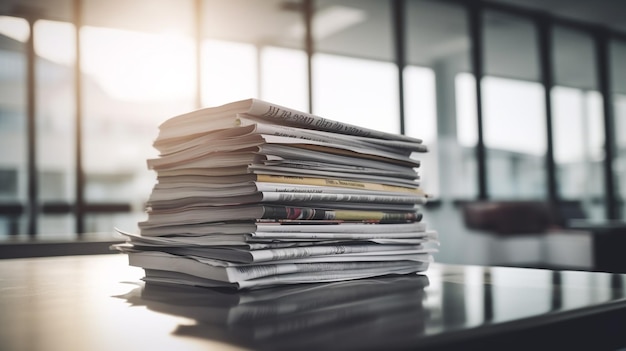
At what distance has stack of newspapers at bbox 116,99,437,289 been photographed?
21.7 inches

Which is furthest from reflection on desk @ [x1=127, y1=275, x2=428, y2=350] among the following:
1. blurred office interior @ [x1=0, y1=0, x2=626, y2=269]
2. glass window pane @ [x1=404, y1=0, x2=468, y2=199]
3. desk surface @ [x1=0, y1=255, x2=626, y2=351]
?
glass window pane @ [x1=404, y1=0, x2=468, y2=199]

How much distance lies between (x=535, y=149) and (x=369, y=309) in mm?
7999

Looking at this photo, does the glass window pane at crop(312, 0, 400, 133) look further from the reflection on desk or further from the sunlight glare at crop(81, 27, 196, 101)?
the reflection on desk

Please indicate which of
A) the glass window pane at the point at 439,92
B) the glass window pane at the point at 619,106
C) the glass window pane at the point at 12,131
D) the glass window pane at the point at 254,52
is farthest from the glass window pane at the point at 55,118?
the glass window pane at the point at 619,106

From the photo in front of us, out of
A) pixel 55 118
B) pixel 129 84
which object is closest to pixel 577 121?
pixel 129 84

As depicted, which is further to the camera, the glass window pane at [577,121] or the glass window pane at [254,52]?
the glass window pane at [577,121]

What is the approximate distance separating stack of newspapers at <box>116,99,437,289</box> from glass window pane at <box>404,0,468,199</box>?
248 inches

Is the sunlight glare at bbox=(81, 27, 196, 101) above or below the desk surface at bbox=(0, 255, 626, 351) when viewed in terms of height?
above

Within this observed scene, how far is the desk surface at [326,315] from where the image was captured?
312mm

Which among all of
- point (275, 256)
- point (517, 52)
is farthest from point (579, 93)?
point (275, 256)

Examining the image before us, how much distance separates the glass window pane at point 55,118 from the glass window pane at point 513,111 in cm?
489

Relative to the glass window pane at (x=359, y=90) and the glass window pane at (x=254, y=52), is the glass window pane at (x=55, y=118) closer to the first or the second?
the glass window pane at (x=254, y=52)

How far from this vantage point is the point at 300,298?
478 mm

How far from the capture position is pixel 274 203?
0.56 meters
